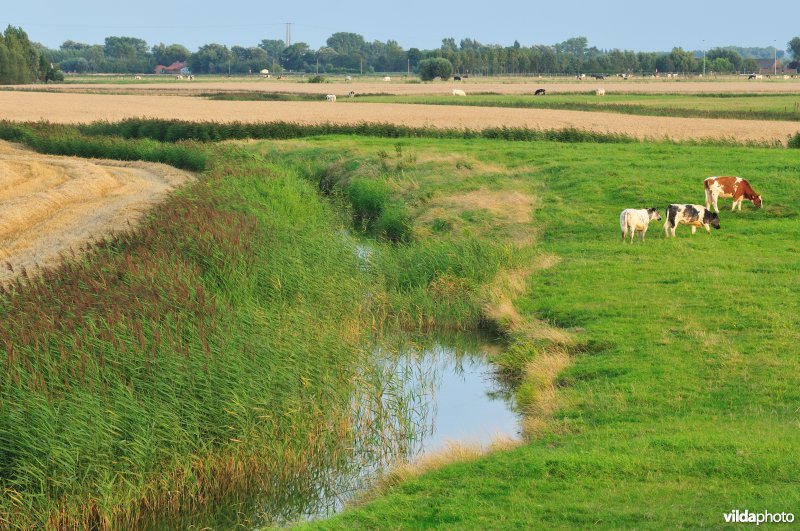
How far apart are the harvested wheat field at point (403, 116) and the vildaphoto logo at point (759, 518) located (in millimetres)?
37502

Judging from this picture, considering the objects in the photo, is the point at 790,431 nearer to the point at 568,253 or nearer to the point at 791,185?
the point at 568,253

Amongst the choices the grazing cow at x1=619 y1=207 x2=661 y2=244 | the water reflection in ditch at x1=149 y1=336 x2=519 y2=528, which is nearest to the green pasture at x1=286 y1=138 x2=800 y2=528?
the grazing cow at x1=619 y1=207 x2=661 y2=244

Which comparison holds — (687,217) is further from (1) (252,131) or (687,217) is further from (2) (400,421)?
(1) (252,131)

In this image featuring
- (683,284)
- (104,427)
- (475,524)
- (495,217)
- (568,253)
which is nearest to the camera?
(475,524)

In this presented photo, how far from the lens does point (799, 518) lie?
979 cm

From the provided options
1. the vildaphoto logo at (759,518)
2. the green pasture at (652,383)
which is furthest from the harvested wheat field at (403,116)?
the vildaphoto logo at (759,518)

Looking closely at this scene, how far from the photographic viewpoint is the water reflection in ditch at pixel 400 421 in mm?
12852

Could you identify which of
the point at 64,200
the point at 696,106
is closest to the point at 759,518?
the point at 64,200

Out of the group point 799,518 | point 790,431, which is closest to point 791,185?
point 790,431

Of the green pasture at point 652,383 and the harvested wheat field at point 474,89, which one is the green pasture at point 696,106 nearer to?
the harvested wheat field at point 474,89

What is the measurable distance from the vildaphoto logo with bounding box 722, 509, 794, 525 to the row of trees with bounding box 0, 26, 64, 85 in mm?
162132

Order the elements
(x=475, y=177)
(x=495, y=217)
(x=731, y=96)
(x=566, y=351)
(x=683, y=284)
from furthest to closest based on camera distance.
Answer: (x=731, y=96) < (x=475, y=177) < (x=495, y=217) < (x=683, y=284) < (x=566, y=351)

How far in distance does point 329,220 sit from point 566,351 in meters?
14.6

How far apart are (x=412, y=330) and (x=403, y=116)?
56447 millimetres
